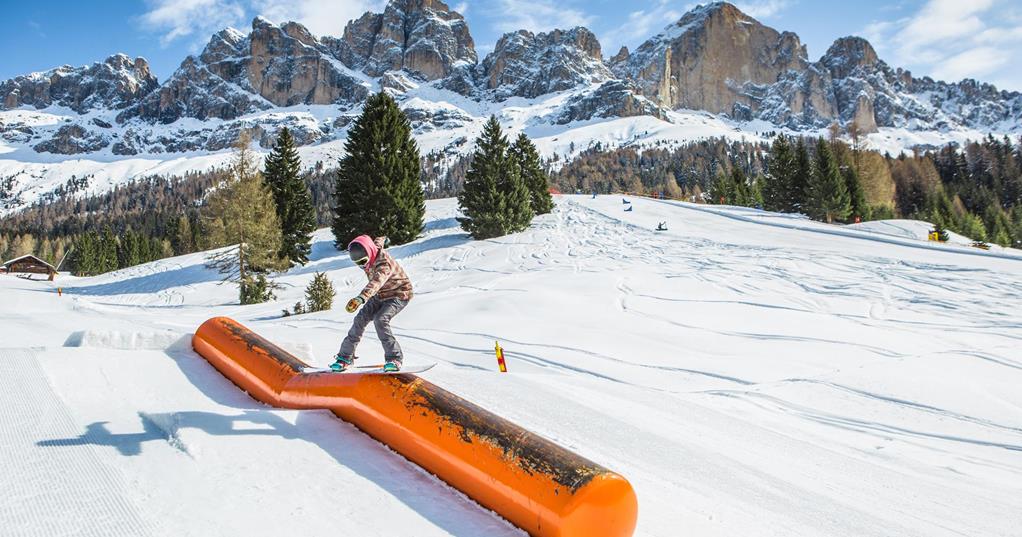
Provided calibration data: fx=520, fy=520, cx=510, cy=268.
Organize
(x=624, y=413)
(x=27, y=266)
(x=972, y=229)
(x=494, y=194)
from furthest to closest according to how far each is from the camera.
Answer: (x=27, y=266)
(x=972, y=229)
(x=494, y=194)
(x=624, y=413)

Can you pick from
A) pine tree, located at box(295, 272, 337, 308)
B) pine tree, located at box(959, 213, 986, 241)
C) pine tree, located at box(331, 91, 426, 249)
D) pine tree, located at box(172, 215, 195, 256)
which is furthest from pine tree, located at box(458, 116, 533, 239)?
pine tree, located at box(172, 215, 195, 256)

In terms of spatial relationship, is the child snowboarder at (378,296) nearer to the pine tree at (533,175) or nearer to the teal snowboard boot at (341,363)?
the teal snowboard boot at (341,363)

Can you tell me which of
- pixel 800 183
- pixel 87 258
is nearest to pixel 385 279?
pixel 800 183

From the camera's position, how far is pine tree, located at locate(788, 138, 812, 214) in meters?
50.0

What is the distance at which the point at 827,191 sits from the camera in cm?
4550

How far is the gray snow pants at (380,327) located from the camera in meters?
5.32

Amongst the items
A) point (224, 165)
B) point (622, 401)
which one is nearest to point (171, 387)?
point (622, 401)

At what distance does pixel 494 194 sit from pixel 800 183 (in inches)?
1436

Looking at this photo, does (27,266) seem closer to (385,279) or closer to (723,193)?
(385,279)

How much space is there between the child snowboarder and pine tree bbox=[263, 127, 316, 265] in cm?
2789

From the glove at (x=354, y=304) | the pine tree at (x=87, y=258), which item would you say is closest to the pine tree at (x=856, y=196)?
the glove at (x=354, y=304)

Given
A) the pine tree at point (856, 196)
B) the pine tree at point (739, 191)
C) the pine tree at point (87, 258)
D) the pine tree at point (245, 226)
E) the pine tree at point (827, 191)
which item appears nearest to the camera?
the pine tree at point (245, 226)

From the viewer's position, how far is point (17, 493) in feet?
9.57

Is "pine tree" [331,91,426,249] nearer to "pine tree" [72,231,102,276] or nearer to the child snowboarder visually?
the child snowboarder
